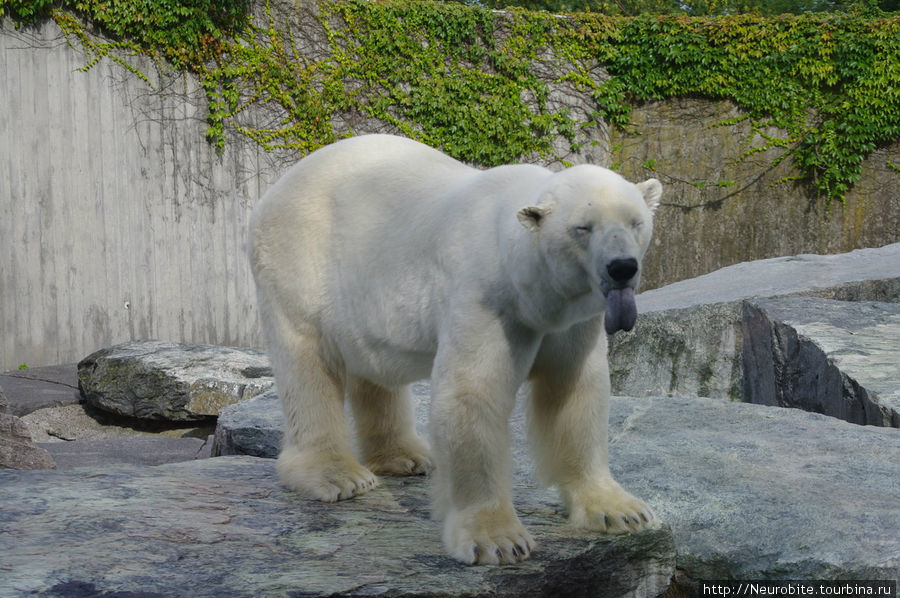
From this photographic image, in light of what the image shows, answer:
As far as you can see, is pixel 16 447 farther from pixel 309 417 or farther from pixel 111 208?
pixel 111 208

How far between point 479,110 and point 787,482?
25.3 ft

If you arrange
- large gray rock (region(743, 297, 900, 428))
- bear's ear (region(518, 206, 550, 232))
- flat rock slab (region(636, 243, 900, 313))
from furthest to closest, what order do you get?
flat rock slab (region(636, 243, 900, 313))
large gray rock (region(743, 297, 900, 428))
bear's ear (region(518, 206, 550, 232))

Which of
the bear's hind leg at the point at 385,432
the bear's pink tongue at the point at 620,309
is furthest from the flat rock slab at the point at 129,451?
the bear's pink tongue at the point at 620,309

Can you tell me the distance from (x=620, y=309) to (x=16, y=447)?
350 centimetres

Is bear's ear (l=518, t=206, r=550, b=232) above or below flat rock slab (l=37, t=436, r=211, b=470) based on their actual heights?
above

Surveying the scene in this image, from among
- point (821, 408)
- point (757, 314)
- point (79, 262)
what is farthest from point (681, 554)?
point (79, 262)

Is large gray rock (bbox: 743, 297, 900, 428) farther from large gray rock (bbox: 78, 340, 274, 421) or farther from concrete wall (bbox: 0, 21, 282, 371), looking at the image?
concrete wall (bbox: 0, 21, 282, 371)

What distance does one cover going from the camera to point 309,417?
3.26 metres

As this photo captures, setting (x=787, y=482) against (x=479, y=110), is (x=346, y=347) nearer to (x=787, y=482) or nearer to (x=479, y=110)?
(x=787, y=482)

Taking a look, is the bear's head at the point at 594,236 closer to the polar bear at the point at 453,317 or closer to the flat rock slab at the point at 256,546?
the polar bear at the point at 453,317

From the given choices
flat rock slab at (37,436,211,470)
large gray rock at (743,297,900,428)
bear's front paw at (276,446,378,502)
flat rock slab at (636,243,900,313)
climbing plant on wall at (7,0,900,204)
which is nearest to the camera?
bear's front paw at (276,446,378,502)

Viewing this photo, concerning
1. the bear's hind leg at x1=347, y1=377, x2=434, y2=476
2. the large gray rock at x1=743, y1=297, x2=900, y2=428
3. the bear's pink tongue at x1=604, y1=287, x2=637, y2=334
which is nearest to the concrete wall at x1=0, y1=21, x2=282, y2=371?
the large gray rock at x1=743, y1=297, x2=900, y2=428

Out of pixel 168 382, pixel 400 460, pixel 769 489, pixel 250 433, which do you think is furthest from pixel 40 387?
pixel 769 489

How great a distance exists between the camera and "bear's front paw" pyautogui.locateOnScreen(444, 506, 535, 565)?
2453 mm
